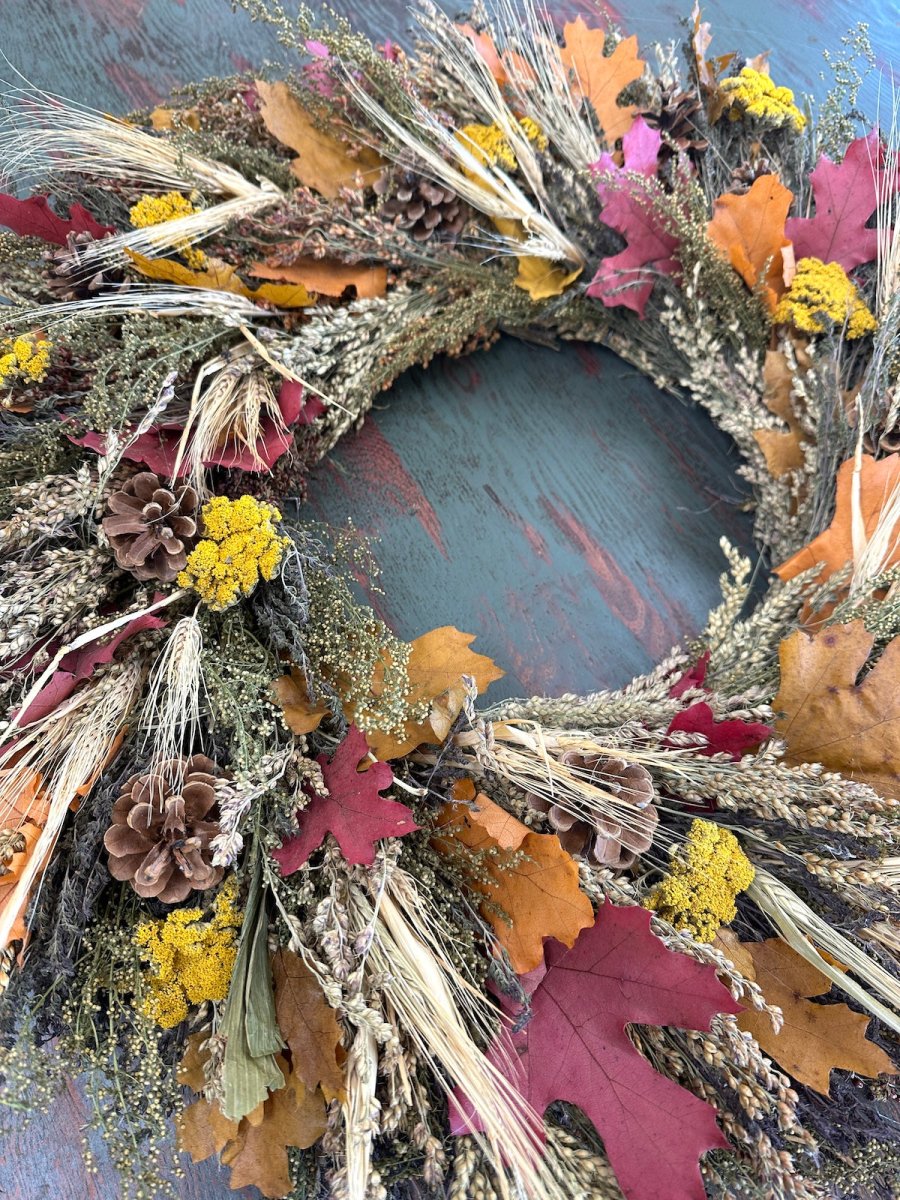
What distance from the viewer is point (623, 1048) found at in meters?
0.86

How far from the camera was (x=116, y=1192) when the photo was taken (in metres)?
1.09

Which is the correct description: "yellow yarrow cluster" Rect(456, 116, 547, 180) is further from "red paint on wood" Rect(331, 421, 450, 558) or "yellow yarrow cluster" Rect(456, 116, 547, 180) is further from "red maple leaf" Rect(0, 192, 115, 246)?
"red maple leaf" Rect(0, 192, 115, 246)

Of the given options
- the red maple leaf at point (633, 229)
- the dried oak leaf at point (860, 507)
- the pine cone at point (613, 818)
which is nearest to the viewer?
the pine cone at point (613, 818)

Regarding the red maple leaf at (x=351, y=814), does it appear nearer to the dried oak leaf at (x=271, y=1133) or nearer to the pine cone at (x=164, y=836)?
the pine cone at (x=164, y=836)

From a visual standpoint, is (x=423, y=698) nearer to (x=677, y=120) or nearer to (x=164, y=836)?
(x=164, y=836)

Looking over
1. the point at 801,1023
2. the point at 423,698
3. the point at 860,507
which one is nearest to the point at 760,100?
the point at 860,507

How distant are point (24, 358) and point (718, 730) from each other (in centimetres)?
107

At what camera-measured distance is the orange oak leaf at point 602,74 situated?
4.06 feet

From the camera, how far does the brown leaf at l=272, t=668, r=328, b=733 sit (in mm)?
967

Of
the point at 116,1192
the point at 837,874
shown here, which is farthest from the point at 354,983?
the point at 116,1192

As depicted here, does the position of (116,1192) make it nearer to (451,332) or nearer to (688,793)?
(688,793)

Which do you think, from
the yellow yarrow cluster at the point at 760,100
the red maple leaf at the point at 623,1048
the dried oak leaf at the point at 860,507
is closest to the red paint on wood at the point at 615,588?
the dried oak leaf at the point at 860,507

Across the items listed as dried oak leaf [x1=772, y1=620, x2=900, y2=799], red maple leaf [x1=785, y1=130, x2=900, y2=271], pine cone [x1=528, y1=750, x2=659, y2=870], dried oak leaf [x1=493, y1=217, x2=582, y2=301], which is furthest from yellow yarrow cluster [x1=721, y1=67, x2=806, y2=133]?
pine cone [x1=528, y1=750, x2=659, y2=870]

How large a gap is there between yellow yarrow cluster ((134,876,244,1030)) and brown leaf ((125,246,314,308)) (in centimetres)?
88
